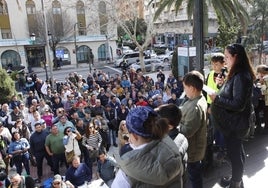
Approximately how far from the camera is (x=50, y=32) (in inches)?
1363

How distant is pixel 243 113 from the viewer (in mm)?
3061

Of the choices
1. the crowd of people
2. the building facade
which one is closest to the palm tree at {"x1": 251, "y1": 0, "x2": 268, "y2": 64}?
the crowd of people

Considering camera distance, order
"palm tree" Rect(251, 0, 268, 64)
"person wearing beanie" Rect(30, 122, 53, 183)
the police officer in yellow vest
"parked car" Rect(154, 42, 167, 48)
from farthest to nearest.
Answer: "parked car" Rect(154, 42, 167, 48)
"palm tree" Rect(251, 0, 268, 64)
"person wearing beanie" Rect(30, 122, 53, 183)
the police officer in yellow vest

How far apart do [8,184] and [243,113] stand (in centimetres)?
529

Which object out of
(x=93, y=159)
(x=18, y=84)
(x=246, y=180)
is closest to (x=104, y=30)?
(x=18, y=84)

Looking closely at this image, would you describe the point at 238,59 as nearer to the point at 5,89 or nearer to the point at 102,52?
the point at 5,89

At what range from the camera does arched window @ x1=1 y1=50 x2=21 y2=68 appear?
1446 inches

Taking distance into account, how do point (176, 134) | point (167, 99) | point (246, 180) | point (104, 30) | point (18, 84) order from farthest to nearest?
point (104, 30), point (18, 84), point (167, 99), point (246, 180), point (176, 134)

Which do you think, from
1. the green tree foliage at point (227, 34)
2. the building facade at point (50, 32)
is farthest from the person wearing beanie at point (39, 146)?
the building facade at point (50, 32)

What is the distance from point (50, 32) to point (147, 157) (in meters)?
35.1

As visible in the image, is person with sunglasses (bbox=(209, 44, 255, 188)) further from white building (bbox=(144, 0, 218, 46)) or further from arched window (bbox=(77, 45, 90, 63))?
arched window (bbox=(77, 45, 90, 63))

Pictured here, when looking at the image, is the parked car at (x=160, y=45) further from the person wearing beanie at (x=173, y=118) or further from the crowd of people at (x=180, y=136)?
the person wearing beanie at (x=173, y=118)

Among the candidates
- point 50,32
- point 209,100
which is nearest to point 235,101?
point 209,100

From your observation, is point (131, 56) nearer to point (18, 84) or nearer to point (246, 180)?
point (18, 84)
